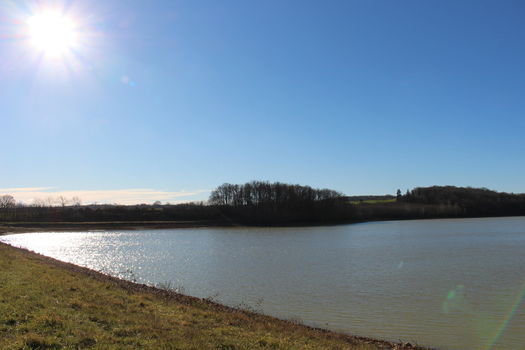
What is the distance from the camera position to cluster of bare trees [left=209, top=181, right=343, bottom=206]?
347 feet

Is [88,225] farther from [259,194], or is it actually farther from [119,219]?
[259,194]

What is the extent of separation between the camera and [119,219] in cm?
9775

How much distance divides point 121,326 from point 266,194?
102 m

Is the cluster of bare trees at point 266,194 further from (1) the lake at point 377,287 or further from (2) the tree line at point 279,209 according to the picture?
(1) the lake at point 377,287

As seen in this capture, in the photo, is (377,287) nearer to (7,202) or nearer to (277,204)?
(277,204)

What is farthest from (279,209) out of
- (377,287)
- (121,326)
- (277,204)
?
(121,326)

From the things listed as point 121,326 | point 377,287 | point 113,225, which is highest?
point 121,326

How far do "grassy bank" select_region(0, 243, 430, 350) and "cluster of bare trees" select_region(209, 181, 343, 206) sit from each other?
93229 millimetres

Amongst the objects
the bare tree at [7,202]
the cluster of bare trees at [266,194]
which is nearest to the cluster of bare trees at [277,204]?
the cluster of bare trees at [266,194]

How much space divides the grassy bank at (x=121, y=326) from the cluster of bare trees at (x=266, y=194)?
306ft

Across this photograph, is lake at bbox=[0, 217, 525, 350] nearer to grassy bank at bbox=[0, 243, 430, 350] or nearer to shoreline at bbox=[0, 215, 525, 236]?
grassy bank at bbox=[0, 243, 430, 350]

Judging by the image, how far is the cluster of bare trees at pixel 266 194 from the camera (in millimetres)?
105625

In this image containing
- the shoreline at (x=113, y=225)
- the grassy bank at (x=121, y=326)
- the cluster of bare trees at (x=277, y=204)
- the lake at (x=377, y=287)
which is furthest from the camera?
the cluster of bare trees at (x=277, y=204)

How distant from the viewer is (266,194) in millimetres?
109938
